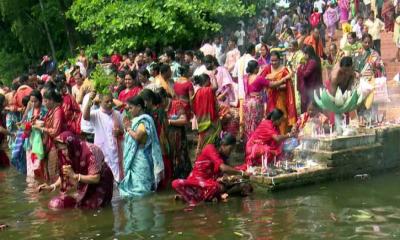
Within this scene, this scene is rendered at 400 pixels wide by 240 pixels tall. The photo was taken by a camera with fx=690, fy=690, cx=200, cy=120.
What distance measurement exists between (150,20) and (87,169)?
9964 millimetres

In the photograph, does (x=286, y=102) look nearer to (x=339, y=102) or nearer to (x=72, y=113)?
(x=339, y=102)

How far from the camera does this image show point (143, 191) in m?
8.88

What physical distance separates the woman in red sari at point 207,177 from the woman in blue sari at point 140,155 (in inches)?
31.2

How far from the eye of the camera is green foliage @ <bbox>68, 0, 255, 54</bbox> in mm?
17016

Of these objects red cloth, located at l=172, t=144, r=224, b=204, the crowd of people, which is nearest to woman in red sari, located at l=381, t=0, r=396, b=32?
the crowd of people

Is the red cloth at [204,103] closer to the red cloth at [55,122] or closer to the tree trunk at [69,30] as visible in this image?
the red cloth at [55,122]

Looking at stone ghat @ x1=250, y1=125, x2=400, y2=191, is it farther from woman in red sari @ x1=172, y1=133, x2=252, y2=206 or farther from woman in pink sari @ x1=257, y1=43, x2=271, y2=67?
woman in pink sari @ x1=257, y1=43, x2=271, y2=67

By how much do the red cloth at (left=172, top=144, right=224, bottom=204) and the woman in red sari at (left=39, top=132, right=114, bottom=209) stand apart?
0.86m

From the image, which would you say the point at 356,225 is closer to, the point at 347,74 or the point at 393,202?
the point at 393,202

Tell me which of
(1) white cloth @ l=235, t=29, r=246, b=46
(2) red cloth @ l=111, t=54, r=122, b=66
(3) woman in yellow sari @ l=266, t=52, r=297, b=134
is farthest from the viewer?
(1) white cloth @ l=235, t=29, r=246, b=46

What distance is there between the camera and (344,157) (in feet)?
29.5

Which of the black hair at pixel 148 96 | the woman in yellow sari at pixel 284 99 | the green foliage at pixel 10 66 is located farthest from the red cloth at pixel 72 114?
the green foliage at pixel 10 66

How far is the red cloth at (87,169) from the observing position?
749 cm

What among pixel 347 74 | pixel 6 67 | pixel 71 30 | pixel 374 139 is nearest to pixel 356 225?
pixel 374 139
